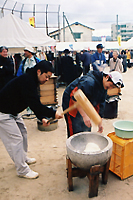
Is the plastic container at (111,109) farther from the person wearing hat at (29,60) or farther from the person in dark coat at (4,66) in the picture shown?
the person in dark coat at (4,66)

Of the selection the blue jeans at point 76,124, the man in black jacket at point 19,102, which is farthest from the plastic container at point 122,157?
the man in black jacket at point 19,102

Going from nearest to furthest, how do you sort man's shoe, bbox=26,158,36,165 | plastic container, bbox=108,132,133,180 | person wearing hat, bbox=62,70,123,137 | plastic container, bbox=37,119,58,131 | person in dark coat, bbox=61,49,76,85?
person wearing hat, bbox=62,70,123,137 → plastic container, bbox=108,132,133,180 → man's shoe, bbox=26,158,36,165 → plastic container, bbox=37,119,58,131 → person in dark coat, bbox=61,49,76,85

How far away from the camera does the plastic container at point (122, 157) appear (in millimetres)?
2752

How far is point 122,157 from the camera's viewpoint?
276 cm

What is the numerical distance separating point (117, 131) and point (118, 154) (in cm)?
34

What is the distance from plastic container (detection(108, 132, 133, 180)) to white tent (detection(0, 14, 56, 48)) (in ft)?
13.5

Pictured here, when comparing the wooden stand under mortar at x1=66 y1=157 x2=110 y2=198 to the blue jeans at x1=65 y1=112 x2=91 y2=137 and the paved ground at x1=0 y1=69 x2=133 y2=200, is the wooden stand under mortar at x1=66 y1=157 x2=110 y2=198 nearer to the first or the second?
the paved ground at x1=0 y1=69 x2=133 y2=200


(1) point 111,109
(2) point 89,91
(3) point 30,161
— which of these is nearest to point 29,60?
(1) point 111,109

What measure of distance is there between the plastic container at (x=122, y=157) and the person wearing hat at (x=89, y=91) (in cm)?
52

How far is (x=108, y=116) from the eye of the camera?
541cm

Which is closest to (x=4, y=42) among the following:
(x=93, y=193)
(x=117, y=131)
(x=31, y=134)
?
(x=31, y=134)

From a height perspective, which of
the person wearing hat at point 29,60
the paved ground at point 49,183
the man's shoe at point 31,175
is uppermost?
the person wearing hat at point 29,60

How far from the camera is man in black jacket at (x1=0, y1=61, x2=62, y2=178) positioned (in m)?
2.54

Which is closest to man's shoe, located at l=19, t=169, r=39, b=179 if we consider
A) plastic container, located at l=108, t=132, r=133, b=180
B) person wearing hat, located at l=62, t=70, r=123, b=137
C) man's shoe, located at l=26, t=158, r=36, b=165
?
man's shoe, located at l=26, t=158, r=36, b=165
